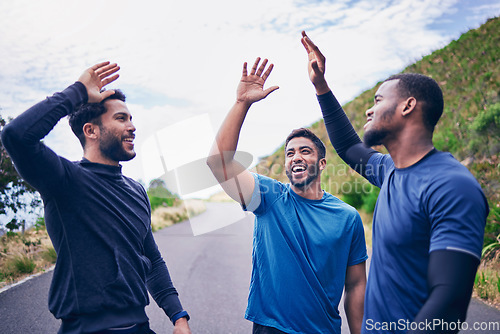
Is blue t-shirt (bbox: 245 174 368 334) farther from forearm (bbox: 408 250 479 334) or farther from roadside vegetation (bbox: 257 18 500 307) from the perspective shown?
roadside vegetation (bbox: 257 18 500 307)

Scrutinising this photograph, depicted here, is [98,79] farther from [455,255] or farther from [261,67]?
[455,255]

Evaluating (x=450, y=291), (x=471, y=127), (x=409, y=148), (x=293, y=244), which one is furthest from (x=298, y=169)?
(x=471, y=127)

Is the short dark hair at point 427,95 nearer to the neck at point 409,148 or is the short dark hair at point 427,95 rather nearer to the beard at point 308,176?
the neck at point 409,148

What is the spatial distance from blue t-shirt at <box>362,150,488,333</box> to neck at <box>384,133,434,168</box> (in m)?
0.04

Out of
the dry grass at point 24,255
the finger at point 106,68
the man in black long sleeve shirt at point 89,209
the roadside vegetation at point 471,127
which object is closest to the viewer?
the man in black long sleeve shirt at point 89,209

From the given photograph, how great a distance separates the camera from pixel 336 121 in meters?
2.59

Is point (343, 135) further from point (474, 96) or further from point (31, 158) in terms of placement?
point (474, 96)

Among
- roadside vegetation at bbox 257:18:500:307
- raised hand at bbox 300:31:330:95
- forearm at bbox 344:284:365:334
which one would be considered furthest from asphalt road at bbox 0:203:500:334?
raised hand at bbox 300:31:330:95

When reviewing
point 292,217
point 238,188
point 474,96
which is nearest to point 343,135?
point 292,217

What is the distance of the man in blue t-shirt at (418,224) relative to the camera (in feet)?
4.67

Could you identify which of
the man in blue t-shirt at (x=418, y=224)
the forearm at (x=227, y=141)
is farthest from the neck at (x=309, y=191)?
the forearm at (x=227, y=141)

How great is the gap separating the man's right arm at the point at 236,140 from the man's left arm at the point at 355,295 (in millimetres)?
905

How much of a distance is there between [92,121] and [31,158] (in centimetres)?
57

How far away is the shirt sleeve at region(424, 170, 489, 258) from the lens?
1.43 m
